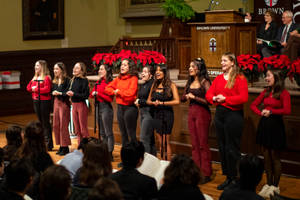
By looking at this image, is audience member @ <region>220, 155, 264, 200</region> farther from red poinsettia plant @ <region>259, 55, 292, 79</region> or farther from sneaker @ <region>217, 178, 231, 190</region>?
red poinsettia plant @ <region>259, 55, 292, 79</region>

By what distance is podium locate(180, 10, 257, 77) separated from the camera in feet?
26.4

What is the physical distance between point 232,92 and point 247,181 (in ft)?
8.06

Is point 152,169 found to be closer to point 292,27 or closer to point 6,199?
point 6,199

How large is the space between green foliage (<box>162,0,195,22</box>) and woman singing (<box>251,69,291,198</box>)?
5796 mm

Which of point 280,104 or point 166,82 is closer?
point 280,104

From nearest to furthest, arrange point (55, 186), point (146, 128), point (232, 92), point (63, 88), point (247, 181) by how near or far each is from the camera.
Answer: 1. point (55, 186)
2. point (247, 181)
3. point (232, 92)
4. point (146, 128)
5. point (63, 88)

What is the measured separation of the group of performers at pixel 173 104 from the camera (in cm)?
608

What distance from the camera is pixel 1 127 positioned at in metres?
11.0

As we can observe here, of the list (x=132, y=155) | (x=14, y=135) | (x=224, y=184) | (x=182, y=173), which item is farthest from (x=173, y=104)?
(x=182, y=173)

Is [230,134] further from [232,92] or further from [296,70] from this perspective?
[296,70]

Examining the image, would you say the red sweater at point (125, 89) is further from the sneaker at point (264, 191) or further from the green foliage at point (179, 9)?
the green foliage at point (179, 9)

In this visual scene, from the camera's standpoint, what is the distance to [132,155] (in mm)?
4191

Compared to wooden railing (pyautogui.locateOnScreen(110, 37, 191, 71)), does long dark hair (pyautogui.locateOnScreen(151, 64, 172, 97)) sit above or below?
below

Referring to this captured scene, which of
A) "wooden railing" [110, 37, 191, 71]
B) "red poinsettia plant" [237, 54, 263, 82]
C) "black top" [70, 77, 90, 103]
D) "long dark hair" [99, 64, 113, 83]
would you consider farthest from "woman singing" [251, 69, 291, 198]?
"wooden railing" [110, 37, 191, 71]
